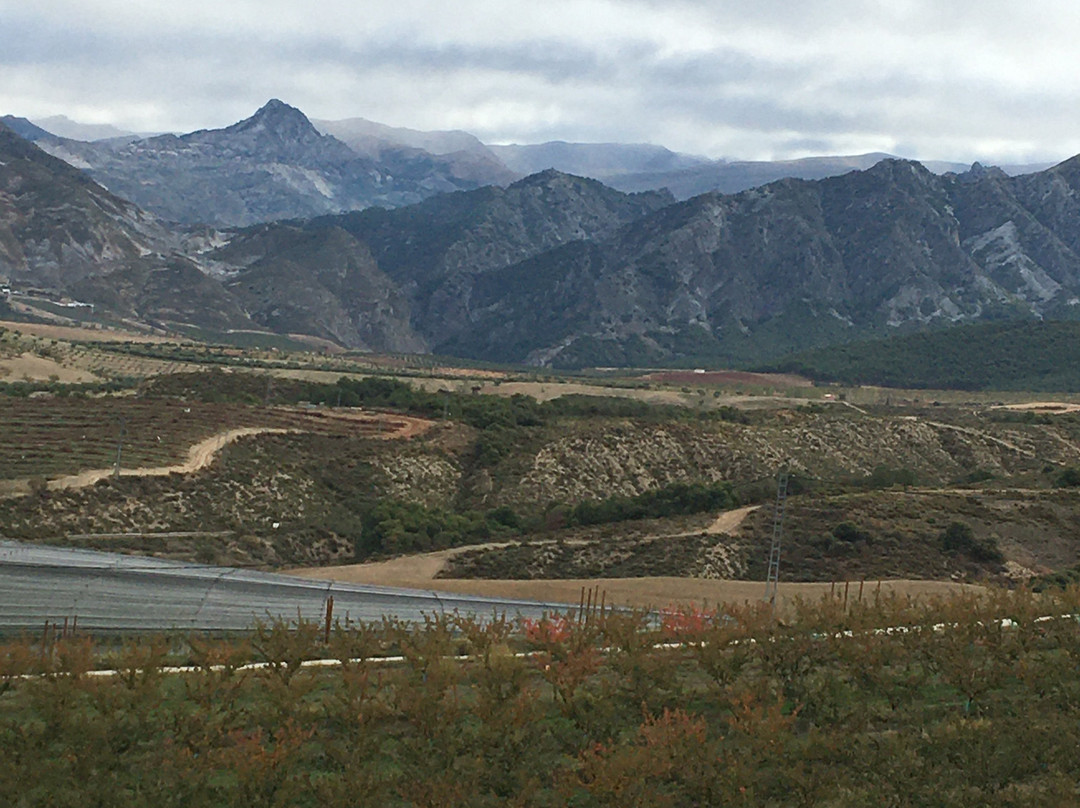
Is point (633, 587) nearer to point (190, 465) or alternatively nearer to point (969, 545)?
point (969, 545)

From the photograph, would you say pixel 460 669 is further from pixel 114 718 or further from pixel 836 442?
pixel 836 442

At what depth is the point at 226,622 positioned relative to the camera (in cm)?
3114

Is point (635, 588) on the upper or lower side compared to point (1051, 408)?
upper

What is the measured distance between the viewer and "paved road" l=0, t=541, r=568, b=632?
30594mm

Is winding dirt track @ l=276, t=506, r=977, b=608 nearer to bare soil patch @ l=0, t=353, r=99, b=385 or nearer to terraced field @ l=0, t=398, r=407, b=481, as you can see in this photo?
terraced field @ l=0, t=398, r=407, b=481

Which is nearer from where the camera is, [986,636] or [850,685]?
[850,685]

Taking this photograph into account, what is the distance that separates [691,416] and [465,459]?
27316 millimetres

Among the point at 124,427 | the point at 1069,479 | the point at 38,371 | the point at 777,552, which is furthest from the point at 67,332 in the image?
the point at 777,552

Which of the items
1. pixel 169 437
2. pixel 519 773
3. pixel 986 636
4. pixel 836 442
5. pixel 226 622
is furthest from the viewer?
pixel 836 442

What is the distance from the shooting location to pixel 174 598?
33.9m

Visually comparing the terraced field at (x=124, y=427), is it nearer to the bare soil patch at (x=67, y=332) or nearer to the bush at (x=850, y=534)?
the bush at (x=850, y=534)

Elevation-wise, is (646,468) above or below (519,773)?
below

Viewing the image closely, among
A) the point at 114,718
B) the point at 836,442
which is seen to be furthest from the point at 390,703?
the point at 836,442

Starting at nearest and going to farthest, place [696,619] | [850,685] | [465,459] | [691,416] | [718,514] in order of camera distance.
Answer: [850,685], [696,619], [718,514], [465,459], [691,416]
